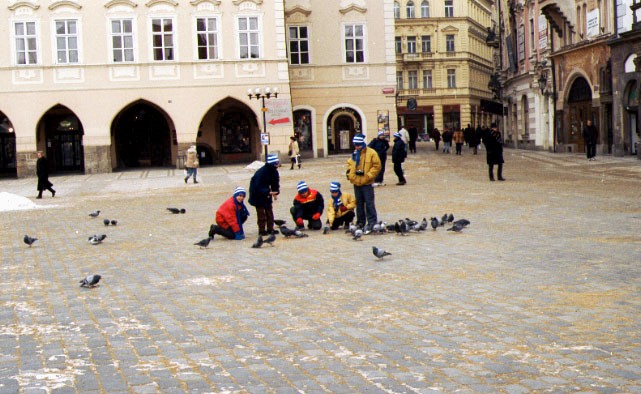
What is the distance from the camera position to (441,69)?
312 feet

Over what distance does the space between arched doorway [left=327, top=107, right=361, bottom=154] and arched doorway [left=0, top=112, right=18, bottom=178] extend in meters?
16.9

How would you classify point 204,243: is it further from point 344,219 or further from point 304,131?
point 304,131

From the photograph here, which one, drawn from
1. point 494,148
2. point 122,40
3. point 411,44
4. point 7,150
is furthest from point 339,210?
point 411,44

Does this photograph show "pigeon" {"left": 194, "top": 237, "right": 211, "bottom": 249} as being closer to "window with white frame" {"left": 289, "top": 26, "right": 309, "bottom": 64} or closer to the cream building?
the cream building

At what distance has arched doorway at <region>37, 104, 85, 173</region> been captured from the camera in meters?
51.2

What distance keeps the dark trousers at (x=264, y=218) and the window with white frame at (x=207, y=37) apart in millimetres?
31688

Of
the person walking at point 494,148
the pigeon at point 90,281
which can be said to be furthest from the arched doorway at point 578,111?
the pigeon at point 90,281

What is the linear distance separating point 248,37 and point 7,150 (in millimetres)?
14220

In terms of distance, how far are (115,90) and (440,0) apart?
53310 millimetres

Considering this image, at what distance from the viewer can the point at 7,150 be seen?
52.2 meters

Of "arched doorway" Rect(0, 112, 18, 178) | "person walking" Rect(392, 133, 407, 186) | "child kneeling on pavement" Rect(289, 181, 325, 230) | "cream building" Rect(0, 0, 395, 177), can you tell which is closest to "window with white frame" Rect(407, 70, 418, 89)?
"cream building" Rect(0, 0, 395, 177)

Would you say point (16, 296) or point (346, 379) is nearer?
point (346, 379)

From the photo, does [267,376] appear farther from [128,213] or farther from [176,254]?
[128,213]

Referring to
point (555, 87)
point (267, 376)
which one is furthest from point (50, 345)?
point (555, 87)
